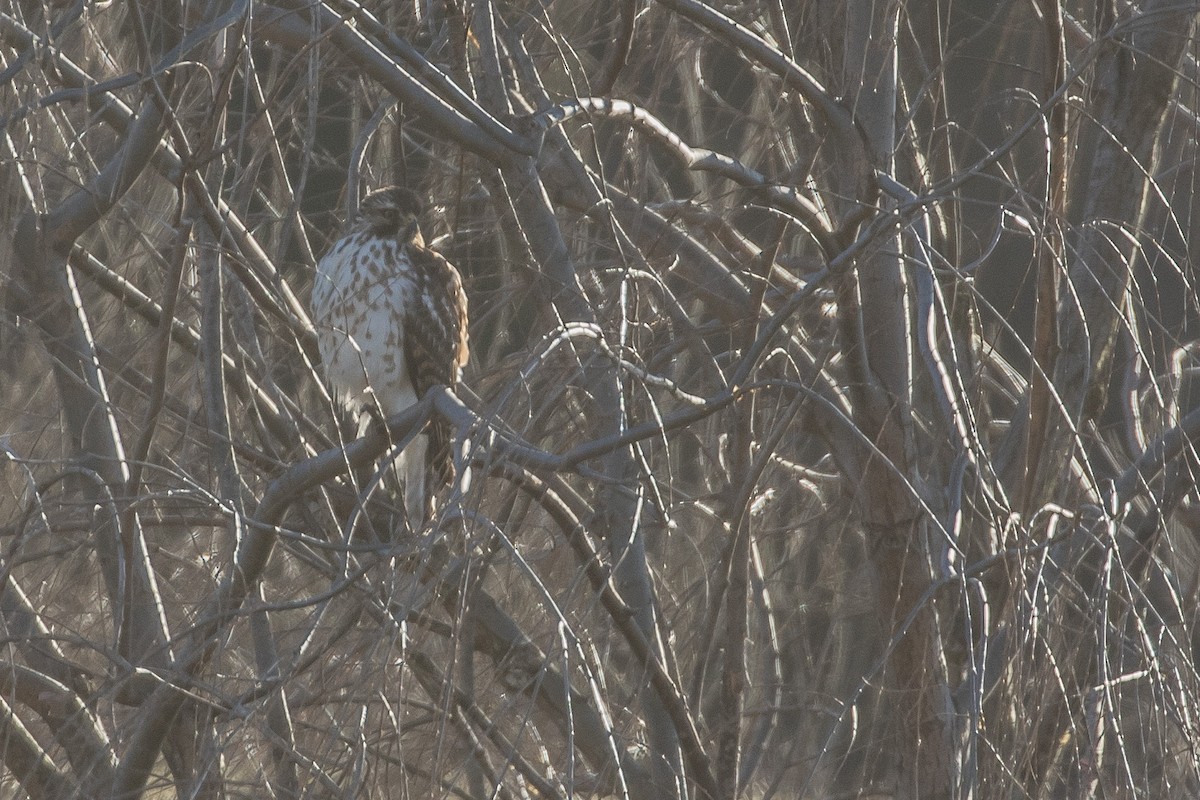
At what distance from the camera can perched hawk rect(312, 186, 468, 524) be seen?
12.7ft

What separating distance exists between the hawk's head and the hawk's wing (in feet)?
0.27

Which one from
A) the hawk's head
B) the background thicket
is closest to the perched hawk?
the hawk's head

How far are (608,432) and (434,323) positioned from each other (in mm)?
1505

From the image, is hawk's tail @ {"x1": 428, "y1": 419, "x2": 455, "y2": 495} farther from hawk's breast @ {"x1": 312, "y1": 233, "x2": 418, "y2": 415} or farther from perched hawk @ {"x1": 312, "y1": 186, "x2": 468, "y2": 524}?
hawk's breast @ {"x1": 312, "y1": 233, "x2": 418, "y2": 415}

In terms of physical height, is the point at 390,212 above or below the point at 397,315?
above

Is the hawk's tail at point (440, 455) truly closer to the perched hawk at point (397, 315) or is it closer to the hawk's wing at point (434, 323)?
the perched hawk at point (397, 315)

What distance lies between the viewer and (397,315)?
425 cm

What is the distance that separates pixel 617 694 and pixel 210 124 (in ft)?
6.17

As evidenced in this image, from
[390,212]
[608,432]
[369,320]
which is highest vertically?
[390,212]

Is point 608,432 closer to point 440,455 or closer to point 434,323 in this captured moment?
point 440,455

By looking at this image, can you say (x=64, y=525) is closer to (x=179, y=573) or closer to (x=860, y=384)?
(x=179, y=573)

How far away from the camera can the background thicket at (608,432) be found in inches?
82.0

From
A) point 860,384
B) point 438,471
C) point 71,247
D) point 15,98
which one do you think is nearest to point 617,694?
point 438,471

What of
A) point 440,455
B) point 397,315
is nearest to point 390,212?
point 397,315
